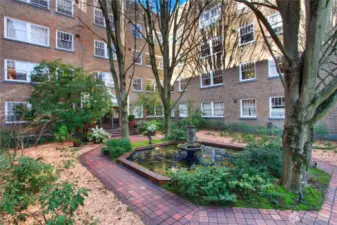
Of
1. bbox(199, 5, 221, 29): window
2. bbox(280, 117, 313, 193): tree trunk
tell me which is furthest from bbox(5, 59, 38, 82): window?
bbox(280, 117, 313, 193): tree trunk

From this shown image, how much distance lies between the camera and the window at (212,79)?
14.8m

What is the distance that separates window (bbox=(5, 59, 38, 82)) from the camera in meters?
10.6

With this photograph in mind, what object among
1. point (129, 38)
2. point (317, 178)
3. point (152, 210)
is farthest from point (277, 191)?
point (129, 38)

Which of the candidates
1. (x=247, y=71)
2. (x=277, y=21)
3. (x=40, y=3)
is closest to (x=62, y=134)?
(x=40, y=3)

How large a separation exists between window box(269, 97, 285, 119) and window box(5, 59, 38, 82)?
16.8 meters

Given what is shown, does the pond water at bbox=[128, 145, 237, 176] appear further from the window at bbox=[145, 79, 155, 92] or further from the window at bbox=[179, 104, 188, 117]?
the window at bbox=[145, 79, 155, 92]

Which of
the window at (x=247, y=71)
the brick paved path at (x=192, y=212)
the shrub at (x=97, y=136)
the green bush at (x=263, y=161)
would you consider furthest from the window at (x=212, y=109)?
the brick paved path at (x=192, y=212)

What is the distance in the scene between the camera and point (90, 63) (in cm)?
1447

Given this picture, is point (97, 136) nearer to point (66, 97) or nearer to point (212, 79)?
point (66, 97)

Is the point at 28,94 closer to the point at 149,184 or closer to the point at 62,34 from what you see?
the point at 62,34

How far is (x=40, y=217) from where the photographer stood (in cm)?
266

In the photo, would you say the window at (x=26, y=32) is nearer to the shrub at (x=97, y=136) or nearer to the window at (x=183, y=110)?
the shrub at (x=97, y=136)

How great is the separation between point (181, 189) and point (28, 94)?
1288 centimetres

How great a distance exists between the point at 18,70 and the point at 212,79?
14899mm
